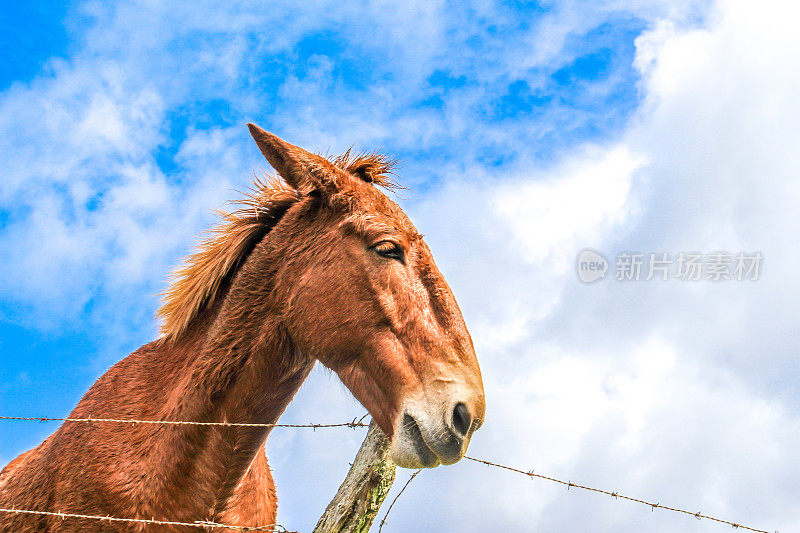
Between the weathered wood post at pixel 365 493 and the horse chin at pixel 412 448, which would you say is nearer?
the horse chin at pixel 412 448

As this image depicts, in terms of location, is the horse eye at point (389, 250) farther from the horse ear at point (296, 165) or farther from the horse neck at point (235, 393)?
Result: the horse neck at point (235, 393)

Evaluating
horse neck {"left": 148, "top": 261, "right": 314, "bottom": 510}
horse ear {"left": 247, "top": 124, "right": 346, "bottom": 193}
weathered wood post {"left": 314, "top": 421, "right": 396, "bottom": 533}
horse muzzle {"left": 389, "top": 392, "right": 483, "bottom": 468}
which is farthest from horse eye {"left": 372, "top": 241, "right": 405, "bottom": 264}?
weathered wood post {"left": 314, "top": 421, "right": 396, "bottom": 533}

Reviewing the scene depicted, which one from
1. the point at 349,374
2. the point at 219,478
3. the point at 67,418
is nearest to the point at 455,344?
the point at 349,374

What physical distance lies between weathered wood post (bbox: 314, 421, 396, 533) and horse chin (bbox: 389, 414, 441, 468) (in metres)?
1.75

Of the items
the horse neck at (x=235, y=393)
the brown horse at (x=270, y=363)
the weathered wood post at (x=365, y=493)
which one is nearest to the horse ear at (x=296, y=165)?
the brown horse at (x=270, y=363)

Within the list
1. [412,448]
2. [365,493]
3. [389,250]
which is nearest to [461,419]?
[412,448]

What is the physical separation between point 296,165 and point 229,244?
0.68m

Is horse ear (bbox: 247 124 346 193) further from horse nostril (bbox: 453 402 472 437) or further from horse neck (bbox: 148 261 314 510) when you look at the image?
horse nostril (bbox: 453 402 472 437)

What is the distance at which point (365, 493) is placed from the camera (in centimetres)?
477

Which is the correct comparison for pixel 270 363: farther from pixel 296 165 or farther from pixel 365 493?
pixel 365 493

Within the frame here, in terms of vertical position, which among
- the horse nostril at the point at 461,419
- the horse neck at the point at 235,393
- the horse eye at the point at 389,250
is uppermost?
the horse eye at the point at 389,250

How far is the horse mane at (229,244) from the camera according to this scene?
3.77 meters

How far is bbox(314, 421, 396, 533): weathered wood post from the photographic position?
477 centimetres

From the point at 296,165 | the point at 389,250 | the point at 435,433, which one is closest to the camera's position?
the point at 435,433
